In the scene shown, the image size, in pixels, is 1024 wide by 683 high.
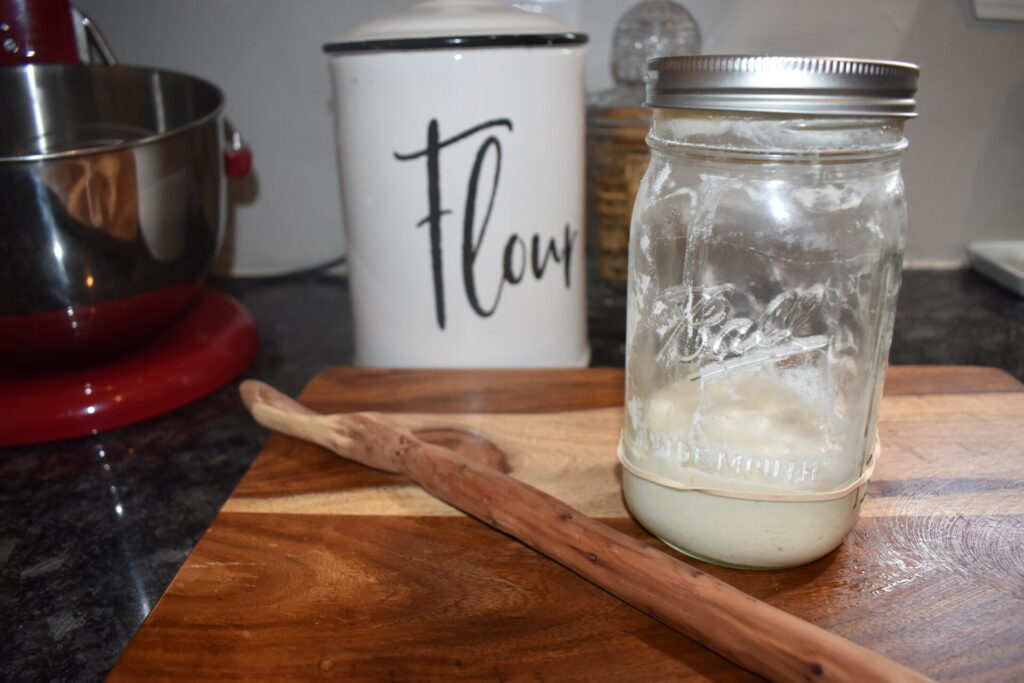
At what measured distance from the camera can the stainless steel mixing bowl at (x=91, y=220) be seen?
1.76 ft

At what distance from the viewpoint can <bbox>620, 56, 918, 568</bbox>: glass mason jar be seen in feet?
1.20

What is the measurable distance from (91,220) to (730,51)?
25.8 inches

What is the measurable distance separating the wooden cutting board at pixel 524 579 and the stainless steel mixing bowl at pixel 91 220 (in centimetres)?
17

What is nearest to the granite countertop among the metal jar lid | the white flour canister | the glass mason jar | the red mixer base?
the red mixer base

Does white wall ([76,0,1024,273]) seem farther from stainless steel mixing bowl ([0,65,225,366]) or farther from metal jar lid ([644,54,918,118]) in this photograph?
metal jar lid ([644,54,918,118])

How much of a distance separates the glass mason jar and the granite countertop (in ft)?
0.95

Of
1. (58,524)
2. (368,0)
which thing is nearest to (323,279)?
(368,0)

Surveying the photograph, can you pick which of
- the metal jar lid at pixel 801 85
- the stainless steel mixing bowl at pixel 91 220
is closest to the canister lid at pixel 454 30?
the stainless steel mixing bowl at pixel 91 220

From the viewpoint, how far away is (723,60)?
341 mm

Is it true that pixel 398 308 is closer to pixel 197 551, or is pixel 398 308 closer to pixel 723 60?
pixel 197 551

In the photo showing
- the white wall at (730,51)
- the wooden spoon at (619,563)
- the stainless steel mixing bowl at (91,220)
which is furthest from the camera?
the white wall at (730,51)

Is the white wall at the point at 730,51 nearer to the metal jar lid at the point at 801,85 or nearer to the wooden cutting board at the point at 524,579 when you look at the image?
the wooden cutting board at the point at 524,579

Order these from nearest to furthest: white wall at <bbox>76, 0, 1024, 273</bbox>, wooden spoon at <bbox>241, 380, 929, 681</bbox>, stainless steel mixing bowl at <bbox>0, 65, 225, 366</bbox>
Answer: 1. wooden spoon at <bbox>241, 380, 929, 681</bbox>
2. stainless steel mixing bowl at <bbox>0, 65, 225, 366</bbox>
3. white wall at <bbox>76, 0, 1024, 273</bbox>

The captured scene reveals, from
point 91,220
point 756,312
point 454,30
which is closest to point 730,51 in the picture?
point 454,30
